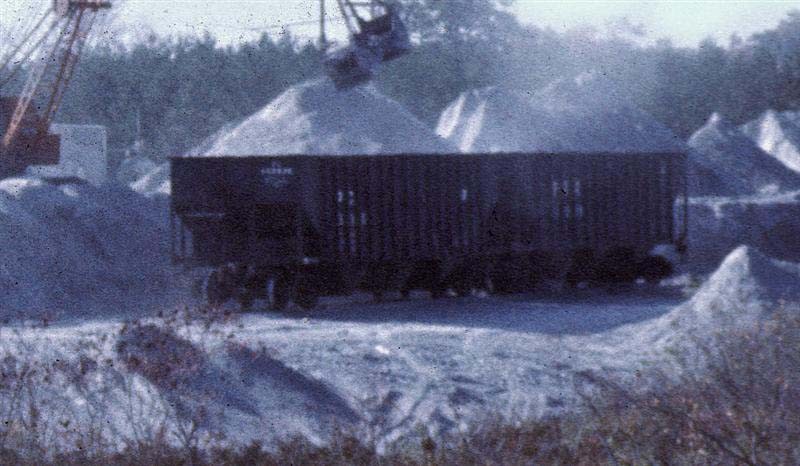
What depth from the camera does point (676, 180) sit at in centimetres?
2392

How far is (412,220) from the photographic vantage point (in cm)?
2020

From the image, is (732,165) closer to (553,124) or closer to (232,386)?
(553,124)

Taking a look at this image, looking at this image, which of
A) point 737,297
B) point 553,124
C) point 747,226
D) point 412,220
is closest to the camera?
point 737,297

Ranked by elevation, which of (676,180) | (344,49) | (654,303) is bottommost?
(654,303)

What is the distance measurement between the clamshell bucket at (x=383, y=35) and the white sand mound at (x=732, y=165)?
20205 mm

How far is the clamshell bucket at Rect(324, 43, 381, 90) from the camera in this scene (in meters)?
23.7

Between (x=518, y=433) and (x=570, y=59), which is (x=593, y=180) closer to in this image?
(x=518, y=433)

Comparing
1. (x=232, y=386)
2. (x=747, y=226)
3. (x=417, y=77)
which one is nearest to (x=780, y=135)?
(x=417, y=77)

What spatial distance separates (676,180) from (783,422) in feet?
57.9

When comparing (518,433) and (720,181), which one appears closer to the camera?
(518,433)

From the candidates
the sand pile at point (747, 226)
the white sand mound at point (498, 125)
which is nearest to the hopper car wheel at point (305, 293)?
the sand pile at point (747, 226)

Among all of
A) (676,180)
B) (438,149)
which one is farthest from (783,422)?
(438,149)

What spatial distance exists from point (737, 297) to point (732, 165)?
29.5 metres

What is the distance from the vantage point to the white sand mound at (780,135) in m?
53.1
